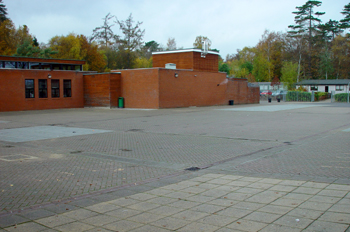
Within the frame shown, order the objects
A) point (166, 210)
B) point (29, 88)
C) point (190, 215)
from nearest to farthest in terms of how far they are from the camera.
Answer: point (190, 215), point (166, 210), point (29, 88)

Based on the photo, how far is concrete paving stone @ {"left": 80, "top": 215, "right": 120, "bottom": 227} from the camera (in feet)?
14.7

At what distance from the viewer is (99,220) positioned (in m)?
4.59

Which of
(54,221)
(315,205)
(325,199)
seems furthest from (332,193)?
(54,221)

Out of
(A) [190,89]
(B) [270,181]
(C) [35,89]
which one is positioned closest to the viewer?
(B) [270,181]

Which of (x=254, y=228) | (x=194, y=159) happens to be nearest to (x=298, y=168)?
(x=194, y=159)

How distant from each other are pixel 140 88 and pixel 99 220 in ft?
94.7

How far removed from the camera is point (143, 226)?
4.34 metres

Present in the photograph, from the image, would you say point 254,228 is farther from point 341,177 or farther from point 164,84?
point 164,84

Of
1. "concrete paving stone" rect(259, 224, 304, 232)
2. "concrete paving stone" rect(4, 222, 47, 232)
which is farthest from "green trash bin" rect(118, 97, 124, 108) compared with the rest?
"concrete paving stone" rect(259, 224, 304, 232)

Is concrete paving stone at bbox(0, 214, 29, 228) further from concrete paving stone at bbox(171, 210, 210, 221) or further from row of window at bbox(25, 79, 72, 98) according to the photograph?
row of window at bbox(25, 79, 72, 98)

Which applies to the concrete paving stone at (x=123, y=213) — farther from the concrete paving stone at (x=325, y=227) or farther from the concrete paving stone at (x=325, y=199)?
the concrete paving stone at (x=325, y=199)

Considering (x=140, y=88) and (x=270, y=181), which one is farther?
(x=140, y=88)

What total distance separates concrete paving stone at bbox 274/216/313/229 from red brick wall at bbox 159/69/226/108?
90.9ft

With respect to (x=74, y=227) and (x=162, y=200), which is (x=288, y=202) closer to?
(x=162, y=200)
